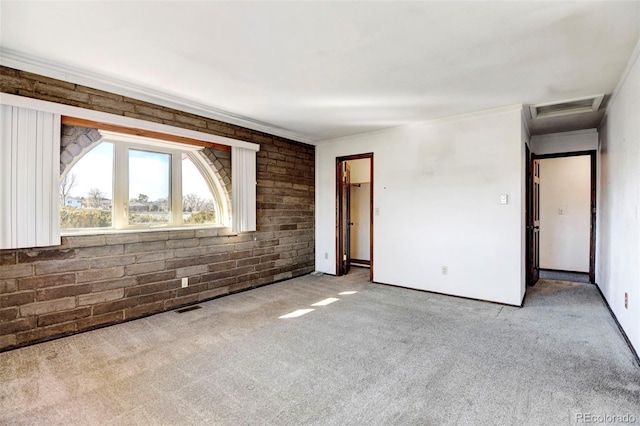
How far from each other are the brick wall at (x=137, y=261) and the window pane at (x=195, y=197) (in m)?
0.24

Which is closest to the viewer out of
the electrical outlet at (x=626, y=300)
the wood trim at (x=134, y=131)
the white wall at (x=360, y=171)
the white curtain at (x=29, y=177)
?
the white curtain at (x=29, y=177)

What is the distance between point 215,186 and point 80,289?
6.15 feet

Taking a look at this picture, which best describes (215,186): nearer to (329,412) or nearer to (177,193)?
(177,193)

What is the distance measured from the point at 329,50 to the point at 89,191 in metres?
2.68

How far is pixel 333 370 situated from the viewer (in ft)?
7.41

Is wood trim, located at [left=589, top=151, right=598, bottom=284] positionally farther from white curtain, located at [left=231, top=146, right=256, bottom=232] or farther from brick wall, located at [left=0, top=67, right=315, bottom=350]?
white curtain, located at [left=231, top=146, right=256, bottom=232]

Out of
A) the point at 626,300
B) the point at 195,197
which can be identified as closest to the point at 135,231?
the point at 195,197

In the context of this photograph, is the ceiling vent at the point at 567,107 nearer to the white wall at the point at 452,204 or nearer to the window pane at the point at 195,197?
the white wall at the point at 452,204

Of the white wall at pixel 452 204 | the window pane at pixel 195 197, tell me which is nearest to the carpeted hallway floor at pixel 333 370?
the white wall at pixel 452 204

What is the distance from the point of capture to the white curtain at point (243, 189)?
4.21 meters

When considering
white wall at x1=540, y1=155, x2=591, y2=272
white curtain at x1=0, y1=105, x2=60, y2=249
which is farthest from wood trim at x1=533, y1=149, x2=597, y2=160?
white curtain at x1=0, y1=105, x2=60, y2=249

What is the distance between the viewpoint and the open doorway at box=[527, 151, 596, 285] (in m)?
5.57

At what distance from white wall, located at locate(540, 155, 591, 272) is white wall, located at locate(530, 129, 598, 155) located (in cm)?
73

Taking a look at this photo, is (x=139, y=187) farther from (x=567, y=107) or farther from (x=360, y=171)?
(x=567, y=107)
